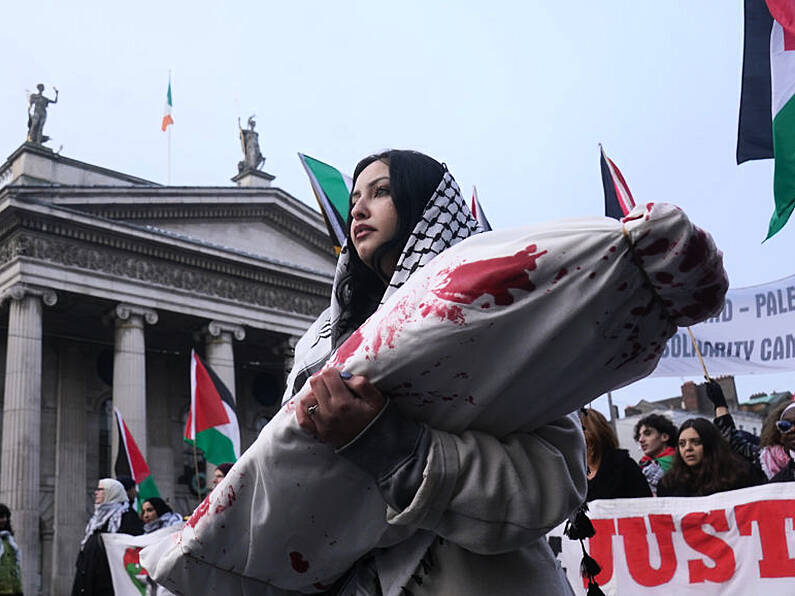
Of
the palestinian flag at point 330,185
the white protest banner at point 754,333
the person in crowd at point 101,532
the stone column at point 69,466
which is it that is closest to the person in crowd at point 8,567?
the person in crowd at point 101,532

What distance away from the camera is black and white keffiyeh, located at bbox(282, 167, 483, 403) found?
194 cm

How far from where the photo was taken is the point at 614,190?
9.41 metres

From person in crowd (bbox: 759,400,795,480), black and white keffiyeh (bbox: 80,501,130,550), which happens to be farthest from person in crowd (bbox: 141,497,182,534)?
person in crowd (bbox: 759,400,795,480)

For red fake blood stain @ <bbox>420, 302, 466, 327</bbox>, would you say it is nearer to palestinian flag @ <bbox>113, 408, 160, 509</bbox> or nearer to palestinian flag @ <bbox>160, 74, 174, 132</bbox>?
palestinian flag @ <bbox>113, 408, 160, 509</bbox>

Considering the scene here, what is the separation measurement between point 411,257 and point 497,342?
1.94 feet

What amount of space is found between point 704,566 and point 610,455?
902 millimetres

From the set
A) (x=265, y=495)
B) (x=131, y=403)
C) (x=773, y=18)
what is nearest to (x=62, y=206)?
(x=131, y=403)

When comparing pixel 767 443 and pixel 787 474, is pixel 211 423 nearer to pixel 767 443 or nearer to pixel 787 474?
pixel 767 443

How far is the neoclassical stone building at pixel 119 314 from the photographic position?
22672mm

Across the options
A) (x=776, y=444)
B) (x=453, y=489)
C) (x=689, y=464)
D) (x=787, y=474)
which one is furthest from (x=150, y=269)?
(x=453, y=489)

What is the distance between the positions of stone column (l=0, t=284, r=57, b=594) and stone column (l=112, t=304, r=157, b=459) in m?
2.26

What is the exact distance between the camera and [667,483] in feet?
19.1

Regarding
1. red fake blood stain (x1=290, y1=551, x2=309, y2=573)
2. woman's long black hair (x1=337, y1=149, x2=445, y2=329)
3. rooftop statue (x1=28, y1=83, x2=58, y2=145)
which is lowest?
red fake blood stain (x1=290, y1=551, x2=309, y2=573)

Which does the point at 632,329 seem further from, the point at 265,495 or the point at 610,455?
the point at 610,455
